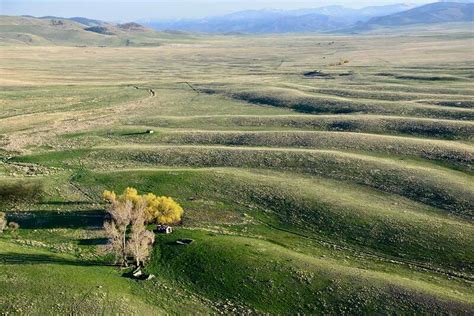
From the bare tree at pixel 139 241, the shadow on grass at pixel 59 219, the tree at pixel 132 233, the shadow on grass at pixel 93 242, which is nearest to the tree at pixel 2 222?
the shadow on grass at pixel 59 219

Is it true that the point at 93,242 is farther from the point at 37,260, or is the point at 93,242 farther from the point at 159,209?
the point at 159,209

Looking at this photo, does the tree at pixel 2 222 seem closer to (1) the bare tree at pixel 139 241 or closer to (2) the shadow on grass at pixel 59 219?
(2) the shadow on grass at pixel 59 219

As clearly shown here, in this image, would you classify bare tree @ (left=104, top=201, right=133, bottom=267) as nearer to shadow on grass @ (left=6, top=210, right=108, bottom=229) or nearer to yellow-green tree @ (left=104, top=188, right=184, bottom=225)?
yellow-green tree @ (left=104, top=188, right=184, bottom=225)

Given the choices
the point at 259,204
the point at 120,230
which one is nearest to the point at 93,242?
the point at 120,230

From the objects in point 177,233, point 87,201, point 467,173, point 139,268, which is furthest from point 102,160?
Answer: point 467,173

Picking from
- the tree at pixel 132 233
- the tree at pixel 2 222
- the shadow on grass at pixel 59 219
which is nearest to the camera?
the tree at pixel 132 233

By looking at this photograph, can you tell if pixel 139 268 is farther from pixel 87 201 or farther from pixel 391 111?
pixel 391 111
